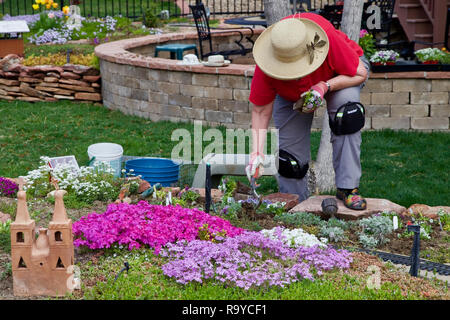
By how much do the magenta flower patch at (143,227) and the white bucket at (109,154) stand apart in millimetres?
2129

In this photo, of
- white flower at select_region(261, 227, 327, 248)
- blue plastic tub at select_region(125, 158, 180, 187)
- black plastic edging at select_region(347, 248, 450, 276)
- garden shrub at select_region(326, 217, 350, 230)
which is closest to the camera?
black plastic edging at select_region(347, 248, 450, 276)

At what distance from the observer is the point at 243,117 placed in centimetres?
890

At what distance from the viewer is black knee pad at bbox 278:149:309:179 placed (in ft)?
18.6

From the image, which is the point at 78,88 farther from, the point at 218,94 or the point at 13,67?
the point at 218,94

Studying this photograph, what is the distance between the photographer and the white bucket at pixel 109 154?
22.7 ft

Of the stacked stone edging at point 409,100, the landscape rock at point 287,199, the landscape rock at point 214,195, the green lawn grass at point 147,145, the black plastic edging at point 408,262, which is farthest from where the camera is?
the stacked stone edging at point 409,100

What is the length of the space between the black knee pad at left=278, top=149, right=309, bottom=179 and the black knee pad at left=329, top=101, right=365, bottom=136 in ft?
1.91

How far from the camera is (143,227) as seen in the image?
4488mm

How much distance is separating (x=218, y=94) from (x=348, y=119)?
402 centimetres

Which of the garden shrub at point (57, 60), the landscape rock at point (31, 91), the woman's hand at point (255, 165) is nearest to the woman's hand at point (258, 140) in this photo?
the woman's hand at point (255, 165)

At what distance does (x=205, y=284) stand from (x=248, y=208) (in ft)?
4.95

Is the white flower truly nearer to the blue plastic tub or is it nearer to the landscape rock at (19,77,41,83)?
the blue plastic tub

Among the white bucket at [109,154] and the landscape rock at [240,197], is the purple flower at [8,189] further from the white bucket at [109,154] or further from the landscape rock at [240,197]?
A: the landscape rock at [240,197]

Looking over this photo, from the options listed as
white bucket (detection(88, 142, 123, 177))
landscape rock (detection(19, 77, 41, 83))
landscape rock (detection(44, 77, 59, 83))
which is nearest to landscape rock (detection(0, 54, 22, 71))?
landscape rock (detection(19, 77, 41, 83))
